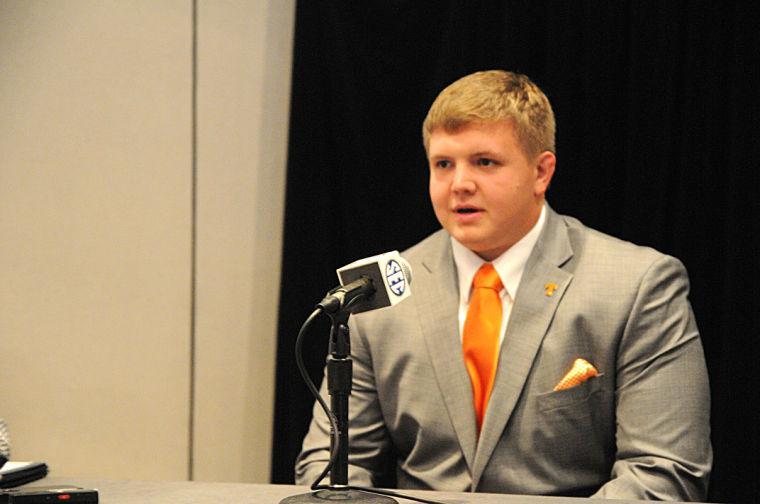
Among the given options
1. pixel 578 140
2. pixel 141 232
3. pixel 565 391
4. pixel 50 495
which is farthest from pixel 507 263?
pixel 141 232

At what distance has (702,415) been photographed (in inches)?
89.5

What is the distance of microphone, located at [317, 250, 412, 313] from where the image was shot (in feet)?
5.28

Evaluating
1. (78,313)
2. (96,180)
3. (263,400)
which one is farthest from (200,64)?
(263,400)

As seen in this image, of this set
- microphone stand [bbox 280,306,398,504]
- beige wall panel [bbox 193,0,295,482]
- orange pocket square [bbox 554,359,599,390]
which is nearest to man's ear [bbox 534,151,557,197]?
orange pocket square [bbox 554,359,599,390]

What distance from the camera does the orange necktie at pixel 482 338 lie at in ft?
7.81

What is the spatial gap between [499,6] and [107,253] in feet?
5.31

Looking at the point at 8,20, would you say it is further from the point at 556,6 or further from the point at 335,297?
the point at 335,297

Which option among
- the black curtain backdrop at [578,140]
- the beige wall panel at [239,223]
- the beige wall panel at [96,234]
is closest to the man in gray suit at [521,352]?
the black curtain backdrop at [578,140]

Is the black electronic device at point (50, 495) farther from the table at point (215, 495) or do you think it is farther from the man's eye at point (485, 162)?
the man's eye at point (485, 162)

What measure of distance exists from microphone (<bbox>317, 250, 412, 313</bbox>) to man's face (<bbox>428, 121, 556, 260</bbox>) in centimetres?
76

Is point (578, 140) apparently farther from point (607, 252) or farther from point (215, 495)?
point (215, 495)

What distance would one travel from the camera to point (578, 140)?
3029 millimetres

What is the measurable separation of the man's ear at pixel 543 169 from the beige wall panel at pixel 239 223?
120cm

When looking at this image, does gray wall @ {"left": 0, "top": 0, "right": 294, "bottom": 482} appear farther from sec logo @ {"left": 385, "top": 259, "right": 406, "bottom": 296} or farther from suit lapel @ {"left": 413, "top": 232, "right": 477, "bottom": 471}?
sec logo @ {"left": 385, "top": 259, "right": 406, "bottom": 296}
